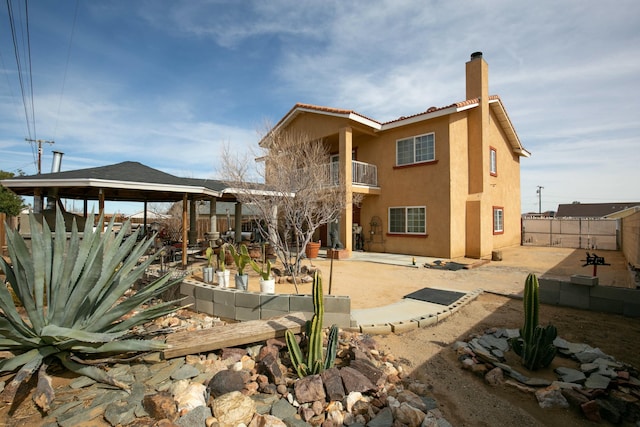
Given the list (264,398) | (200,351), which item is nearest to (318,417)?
(264,398)

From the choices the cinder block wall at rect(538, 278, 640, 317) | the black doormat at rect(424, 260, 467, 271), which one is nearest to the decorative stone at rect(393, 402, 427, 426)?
the cinder block wall at rect(538, 278, 640, 317)

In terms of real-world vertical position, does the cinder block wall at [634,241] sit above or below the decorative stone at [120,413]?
above

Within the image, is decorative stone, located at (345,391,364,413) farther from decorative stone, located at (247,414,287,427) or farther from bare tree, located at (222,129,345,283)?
bare tree, located at (222,129,345,283)

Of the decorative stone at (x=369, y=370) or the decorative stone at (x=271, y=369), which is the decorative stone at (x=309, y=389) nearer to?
the decorative stone at (x=271, y=369)

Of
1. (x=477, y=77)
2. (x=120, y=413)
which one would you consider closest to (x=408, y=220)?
(x=477, y=77)

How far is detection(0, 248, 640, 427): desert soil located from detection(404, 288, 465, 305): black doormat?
299 millimetres

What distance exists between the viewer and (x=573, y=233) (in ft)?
58.1

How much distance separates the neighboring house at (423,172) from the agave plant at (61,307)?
9.87m

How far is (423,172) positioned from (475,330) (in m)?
8.95

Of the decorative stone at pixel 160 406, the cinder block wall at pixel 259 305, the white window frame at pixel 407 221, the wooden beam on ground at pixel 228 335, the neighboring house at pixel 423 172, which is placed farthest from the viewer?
the white window frame at pixel 407 221

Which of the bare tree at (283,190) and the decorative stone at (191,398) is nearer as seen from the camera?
the decorative stone at (191,398)

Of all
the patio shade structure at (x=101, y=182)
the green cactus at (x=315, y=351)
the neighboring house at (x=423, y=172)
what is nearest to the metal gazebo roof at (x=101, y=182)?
the patio shade structure at (x=101, y=182)

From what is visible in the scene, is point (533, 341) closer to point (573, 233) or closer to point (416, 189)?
point (416, 189)

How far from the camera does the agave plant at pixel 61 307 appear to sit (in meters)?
2.85
